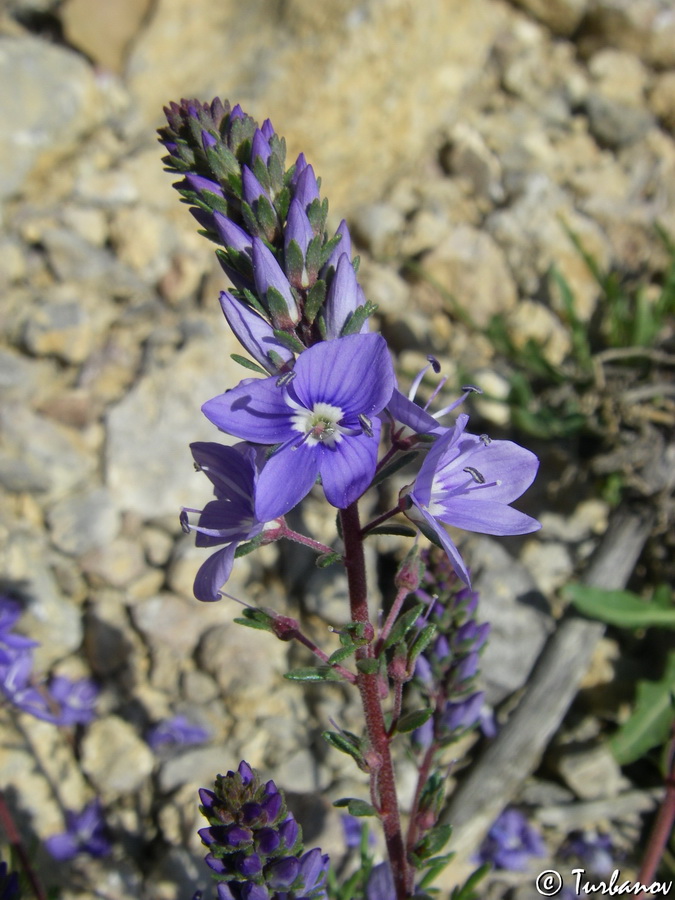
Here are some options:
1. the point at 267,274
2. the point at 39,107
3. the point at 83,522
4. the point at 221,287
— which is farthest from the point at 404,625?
the point at 39,107

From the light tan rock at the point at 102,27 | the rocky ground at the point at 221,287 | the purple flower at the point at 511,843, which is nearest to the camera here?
the purple flower at the point at 511,843

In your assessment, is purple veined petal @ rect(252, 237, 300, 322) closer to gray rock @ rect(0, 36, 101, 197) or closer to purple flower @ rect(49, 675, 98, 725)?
purple flower @ rect(49, 675, 98, 725)

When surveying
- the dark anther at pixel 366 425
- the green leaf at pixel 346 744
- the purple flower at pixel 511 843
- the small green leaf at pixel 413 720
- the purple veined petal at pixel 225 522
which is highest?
the dark anther at pixel 366 425

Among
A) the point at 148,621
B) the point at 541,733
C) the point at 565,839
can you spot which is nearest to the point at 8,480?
the point at 148,621

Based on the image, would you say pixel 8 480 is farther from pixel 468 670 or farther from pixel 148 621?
pixel 468 670

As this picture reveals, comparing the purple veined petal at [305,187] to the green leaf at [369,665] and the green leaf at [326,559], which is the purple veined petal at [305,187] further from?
the green leaf at [369,665]
